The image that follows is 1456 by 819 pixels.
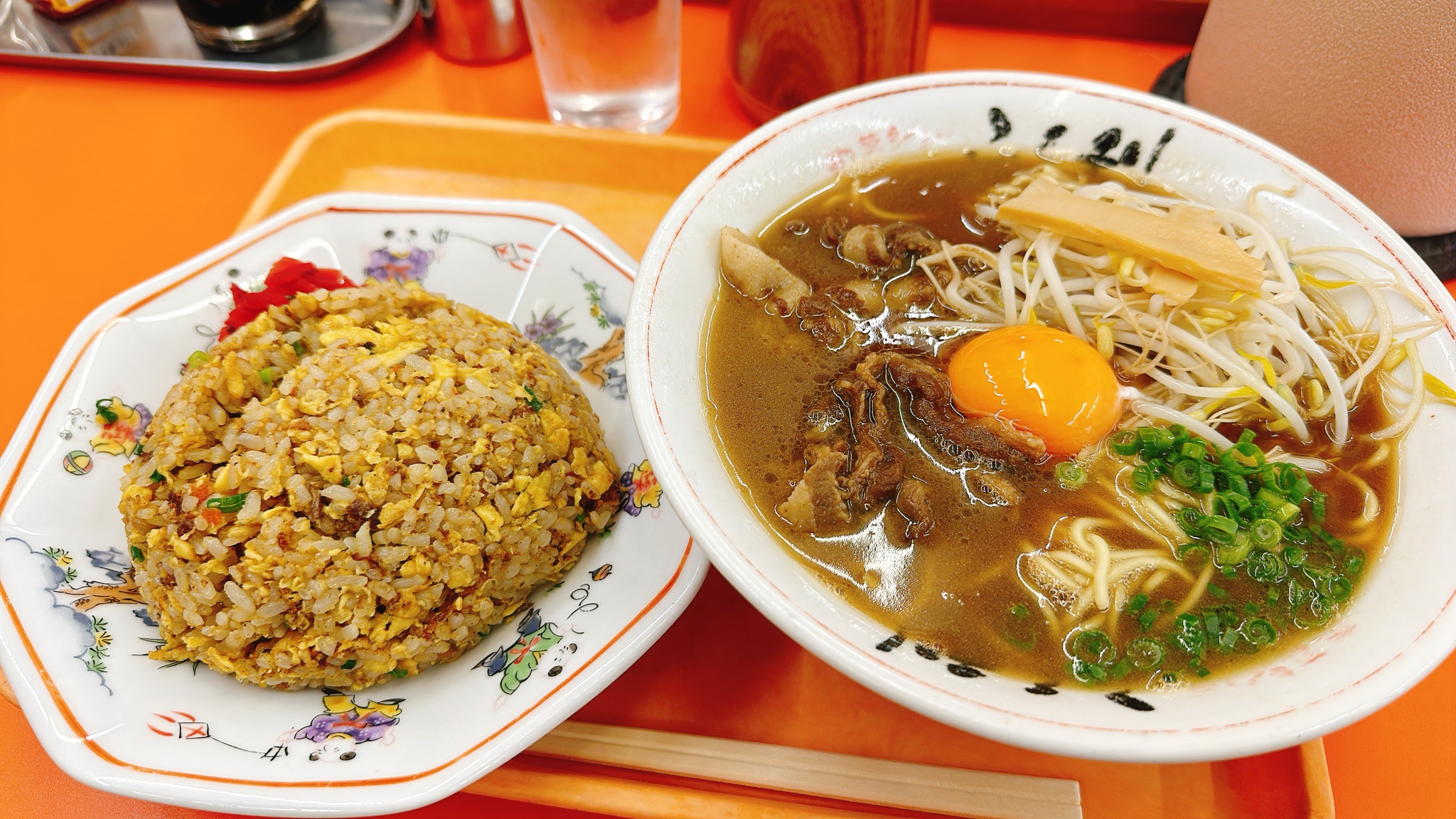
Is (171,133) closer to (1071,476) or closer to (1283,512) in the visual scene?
(1071,476)

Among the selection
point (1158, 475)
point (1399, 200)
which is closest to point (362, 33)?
point (1158, 475)

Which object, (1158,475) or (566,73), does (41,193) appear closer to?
(566,73)

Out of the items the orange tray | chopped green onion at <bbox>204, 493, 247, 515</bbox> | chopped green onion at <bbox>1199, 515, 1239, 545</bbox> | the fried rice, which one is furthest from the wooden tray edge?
chopped green onion at <bbox>1199, 515, 1239, 545</bbox>

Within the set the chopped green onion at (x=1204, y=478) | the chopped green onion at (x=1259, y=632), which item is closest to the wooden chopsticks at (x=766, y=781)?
the chopped green onion at (x=1259, y=632)

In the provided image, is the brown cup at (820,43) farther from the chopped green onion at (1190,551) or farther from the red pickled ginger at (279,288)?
the chopped green onion at (1190,551)

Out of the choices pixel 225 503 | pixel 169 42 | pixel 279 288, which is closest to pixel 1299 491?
pixel 225 503

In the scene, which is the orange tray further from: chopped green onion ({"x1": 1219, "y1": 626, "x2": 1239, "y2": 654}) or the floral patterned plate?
chopped green onion ({"x1": 1219, "y1": 626, "x2": 1239, "y2": 654})
